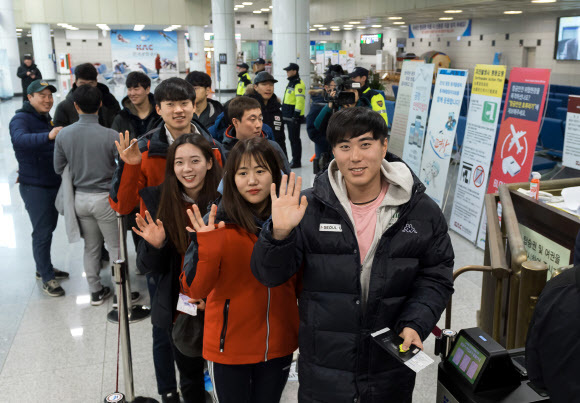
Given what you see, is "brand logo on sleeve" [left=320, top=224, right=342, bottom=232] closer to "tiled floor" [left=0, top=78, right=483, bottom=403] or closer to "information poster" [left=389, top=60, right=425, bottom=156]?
"tiled floor" [left=0, top=78, right=483, bottom=403]

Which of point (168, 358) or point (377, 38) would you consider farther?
point (377, 38)

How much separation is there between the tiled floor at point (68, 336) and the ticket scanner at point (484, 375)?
4.71ft

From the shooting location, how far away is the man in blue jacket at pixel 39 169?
14.5ft

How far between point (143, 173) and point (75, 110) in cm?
237

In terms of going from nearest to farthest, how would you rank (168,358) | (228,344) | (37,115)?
(228,344), (168,358), (37,115)

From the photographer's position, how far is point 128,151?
3000 mm

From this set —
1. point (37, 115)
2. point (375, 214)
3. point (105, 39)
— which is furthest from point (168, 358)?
point (105, 39)

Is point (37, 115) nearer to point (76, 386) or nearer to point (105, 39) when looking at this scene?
point (76, 386)

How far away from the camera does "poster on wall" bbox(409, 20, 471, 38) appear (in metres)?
20.4

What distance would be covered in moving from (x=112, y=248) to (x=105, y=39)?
36973 millimetres

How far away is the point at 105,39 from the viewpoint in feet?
123

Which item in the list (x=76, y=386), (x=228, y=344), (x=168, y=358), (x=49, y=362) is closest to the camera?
(x=228, y=344)

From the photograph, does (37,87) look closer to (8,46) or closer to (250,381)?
(250,381)

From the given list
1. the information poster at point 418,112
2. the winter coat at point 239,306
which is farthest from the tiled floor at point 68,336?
the information poster at point 418,112
